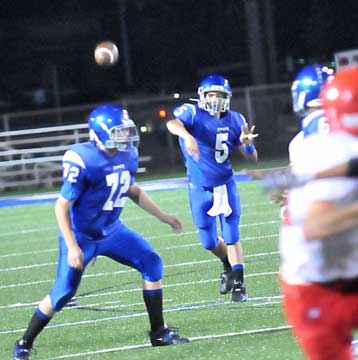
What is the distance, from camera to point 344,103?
157 inches

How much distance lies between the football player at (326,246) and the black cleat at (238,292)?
4096 millimetres

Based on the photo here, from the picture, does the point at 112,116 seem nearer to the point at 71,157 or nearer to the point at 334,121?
the point at 71,157

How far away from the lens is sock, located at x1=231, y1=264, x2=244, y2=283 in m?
8.43

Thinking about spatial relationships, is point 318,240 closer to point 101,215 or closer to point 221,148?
point 101,215

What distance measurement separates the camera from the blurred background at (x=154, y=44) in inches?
1193

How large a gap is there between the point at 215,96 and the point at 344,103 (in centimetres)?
486

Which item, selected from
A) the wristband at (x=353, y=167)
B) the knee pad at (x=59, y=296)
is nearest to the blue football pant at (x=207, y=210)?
the knee pad at (x=59, y=296)

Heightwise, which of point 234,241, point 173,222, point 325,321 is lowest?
point 234,241

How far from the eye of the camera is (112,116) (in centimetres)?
654

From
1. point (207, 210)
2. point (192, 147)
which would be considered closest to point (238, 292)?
point (207, 210)

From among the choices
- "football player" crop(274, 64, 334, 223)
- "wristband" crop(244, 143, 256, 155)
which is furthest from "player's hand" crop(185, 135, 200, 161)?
"football player" crop(274, 64, 334, 223)

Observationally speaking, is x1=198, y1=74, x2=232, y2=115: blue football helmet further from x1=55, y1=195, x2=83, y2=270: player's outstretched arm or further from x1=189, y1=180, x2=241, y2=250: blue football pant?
x1=55, y1=195, x2=83, y2=270: player's outstretched arm

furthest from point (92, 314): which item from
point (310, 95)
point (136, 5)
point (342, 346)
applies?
point (136, 5)

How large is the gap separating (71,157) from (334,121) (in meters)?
2.82
